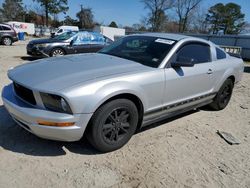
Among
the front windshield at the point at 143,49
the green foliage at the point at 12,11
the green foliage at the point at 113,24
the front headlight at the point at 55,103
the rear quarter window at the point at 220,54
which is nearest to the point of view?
the front headlight at the point at 55,103

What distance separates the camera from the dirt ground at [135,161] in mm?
2689

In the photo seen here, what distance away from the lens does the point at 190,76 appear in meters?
3.88

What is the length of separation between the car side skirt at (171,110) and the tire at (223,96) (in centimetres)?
39

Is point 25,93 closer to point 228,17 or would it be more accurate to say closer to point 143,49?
point 143,49

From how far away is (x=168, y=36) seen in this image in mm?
4145

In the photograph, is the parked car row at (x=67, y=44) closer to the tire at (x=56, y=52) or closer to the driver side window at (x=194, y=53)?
the tire at (x=56, y=52)

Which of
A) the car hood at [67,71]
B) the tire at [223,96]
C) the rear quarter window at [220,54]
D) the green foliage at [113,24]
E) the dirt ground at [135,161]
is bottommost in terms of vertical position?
the dirt ground at [135,161]

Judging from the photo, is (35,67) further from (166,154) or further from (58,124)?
(166,154)

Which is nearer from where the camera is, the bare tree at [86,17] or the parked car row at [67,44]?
the parked car row at [67,44]

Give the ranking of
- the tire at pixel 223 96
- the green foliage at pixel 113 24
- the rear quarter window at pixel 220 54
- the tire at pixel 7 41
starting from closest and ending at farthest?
1. the rear quarter window at pixel 220 54
2. the tire at pixel 223 96
3. the tire at pixel 7 41
4. the green foliage at pixel 113 24

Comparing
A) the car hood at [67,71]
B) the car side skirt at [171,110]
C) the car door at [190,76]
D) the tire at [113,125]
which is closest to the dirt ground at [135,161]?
the tire at [113,125]

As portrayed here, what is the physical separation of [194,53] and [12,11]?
65.2 m

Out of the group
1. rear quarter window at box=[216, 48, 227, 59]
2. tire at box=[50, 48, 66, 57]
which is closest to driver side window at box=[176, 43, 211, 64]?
rear quarter window at box=[216, 48, 227, 59]

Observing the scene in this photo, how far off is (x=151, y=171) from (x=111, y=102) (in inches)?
37.2
